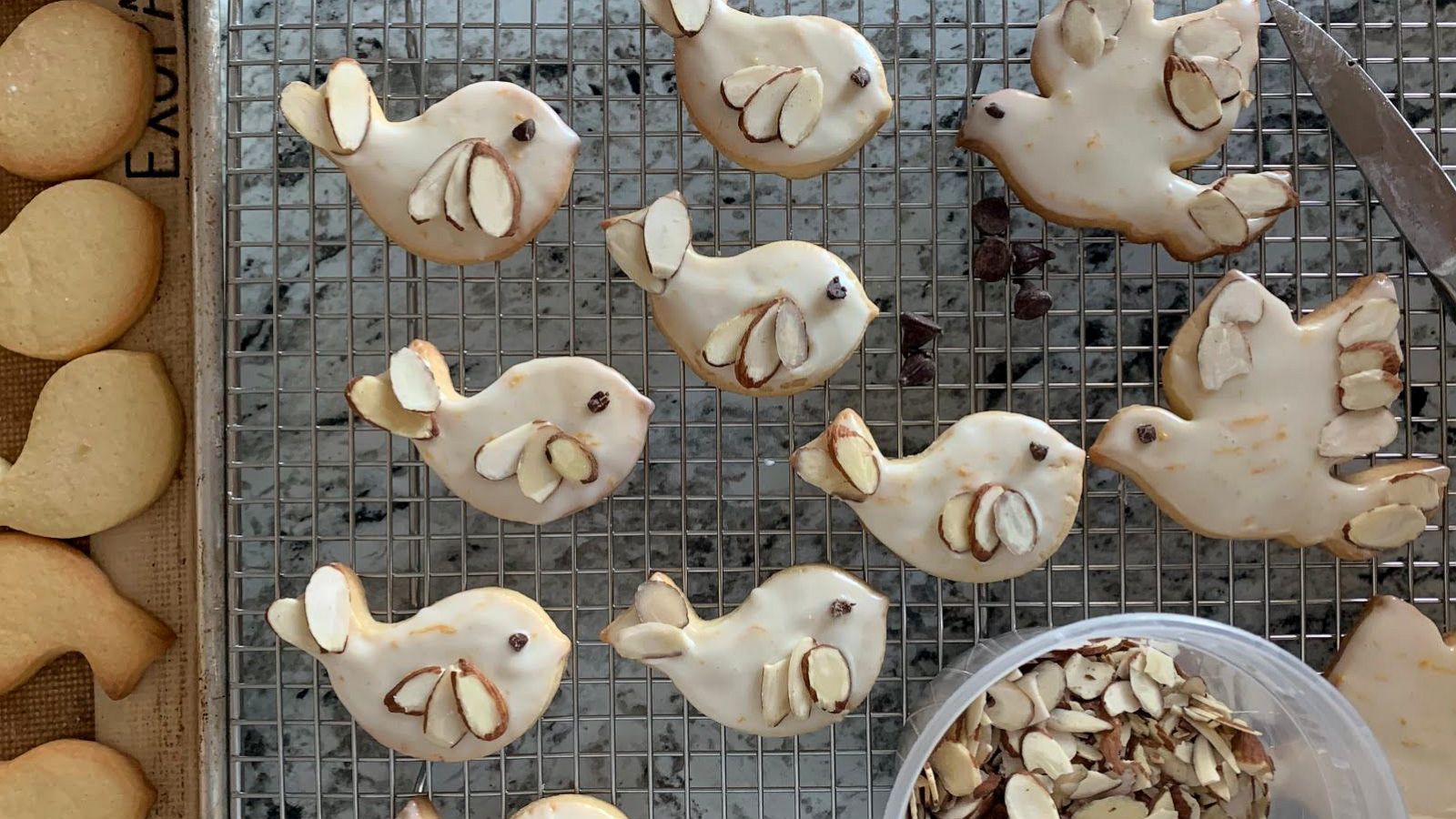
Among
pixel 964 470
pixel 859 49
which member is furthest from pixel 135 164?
pixel 964 470

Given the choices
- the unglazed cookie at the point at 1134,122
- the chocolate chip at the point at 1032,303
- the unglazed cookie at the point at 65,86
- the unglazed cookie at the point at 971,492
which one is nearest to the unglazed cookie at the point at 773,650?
the unglazed cookie at the point at 971,492

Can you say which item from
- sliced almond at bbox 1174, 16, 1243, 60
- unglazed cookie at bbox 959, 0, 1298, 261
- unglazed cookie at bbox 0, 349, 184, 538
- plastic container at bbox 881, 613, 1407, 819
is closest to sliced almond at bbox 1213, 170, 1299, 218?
unglazed cookie at bbox 959, 0, 1298, 261

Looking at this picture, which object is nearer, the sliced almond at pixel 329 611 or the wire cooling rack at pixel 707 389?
the sliced almond at pixel 329 611

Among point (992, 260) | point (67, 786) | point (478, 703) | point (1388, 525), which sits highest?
point (992, 260)

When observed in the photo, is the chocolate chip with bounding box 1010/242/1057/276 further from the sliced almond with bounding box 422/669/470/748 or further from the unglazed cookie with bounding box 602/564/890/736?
the sliced almond with bounding box 422/669/470/748

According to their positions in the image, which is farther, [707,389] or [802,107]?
[707,389]

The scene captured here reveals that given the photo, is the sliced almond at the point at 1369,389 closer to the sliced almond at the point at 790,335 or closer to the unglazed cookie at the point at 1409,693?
the unglazed cookie at the point at 1409,693

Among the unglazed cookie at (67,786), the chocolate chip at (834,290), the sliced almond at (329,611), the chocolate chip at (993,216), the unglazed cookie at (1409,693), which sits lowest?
the unglazed cookie at (67,786)

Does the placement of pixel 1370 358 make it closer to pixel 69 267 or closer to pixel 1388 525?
pixel 1388 525

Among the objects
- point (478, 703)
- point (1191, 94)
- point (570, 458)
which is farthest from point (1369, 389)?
point (478, 703)
